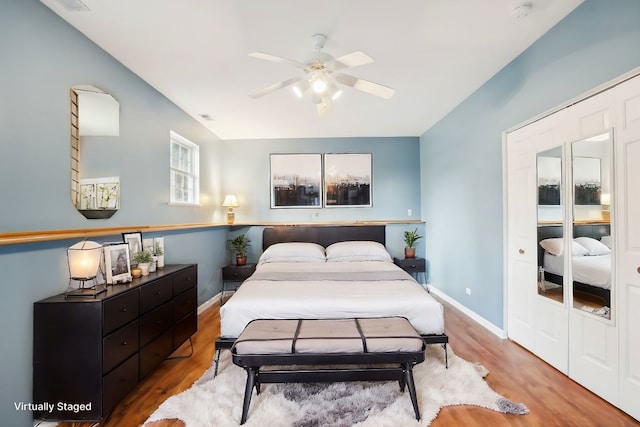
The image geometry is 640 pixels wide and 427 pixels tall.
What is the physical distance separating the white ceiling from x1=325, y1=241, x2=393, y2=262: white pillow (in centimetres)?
199

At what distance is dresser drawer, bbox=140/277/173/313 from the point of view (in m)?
2.11

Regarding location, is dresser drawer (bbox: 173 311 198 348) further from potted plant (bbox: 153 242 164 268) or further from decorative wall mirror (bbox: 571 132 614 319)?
decorative wall mirror (bbox: 571 132 614 319)

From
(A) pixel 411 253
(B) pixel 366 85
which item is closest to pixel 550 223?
(B) pixel 366 85

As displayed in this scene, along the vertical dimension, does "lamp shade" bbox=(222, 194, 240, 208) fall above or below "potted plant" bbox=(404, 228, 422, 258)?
above

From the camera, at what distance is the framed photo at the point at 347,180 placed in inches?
192

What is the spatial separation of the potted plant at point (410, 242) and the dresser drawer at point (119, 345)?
379 cm

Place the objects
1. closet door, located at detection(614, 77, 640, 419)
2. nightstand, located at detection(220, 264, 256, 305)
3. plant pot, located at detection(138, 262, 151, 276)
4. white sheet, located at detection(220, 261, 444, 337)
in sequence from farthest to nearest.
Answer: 1. nightstand, located at detection(220, 264, 256, 305)
2. plant pot, located at detection(138, 262, 151, 276)
3. white sheet, located at detection(220, 261, 444, 337)
4. closet door, located at detection(614, 77, 640, 419)

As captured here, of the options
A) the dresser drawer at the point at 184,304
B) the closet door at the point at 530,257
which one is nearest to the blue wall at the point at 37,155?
the dresser drawer at the point at 184,304

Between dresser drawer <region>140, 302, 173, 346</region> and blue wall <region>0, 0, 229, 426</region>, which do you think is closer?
blue wall <region>0, 0, 229, 426</region>

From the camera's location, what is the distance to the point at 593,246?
1.99 metres

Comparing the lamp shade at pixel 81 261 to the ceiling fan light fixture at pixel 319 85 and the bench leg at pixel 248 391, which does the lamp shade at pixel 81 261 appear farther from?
the ceiling fan light fixture at pixel 319 85

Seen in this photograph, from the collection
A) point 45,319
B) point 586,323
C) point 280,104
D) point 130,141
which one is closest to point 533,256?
point 586,323

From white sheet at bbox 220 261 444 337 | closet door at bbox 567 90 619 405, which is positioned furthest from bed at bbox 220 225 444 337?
closet door at bbox 567 90 619 405

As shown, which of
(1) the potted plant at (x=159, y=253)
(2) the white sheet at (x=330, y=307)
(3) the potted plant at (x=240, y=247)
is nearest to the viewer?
(2) the white sheet at (x=330, y=307)
